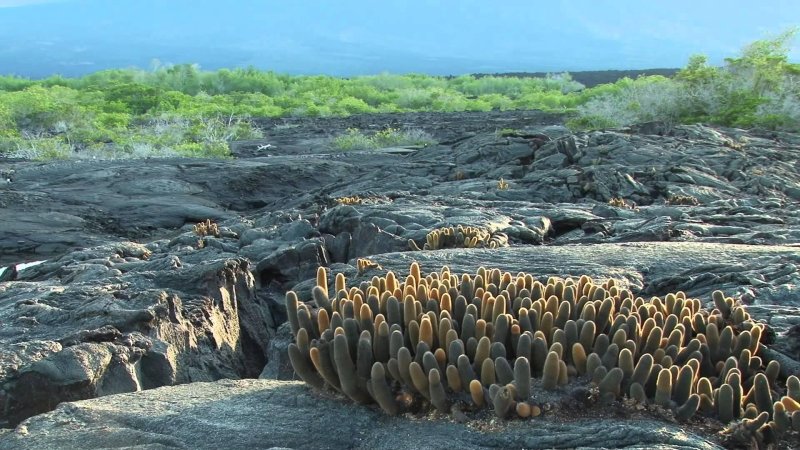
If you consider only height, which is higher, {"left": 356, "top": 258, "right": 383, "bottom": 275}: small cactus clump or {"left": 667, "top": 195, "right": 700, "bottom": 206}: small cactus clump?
{"left": 356, "top": 258, "right": 383, "bottom": 275}: small cactus clump

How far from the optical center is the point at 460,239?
30.3ft

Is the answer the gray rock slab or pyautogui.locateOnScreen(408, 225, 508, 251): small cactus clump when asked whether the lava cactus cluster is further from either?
pyautogui.locateOnScreen(408, 225, 508, 251): small cactus clump

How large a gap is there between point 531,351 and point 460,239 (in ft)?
15.7

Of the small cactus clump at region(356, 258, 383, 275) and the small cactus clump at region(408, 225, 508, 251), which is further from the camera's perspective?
the small cactus clump at region(408, 225, 508, 251)

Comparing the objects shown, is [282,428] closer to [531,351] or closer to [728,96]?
[531,351]

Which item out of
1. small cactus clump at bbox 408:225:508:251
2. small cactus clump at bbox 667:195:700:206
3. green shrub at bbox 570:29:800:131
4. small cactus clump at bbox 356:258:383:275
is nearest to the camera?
small cactus clump at bbox 356:258:383:275

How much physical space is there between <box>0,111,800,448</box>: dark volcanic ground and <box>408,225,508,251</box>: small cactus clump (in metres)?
0.46

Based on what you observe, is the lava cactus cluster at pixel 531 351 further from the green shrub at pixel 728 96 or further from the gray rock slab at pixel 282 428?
the green shrub at pixel 728 96

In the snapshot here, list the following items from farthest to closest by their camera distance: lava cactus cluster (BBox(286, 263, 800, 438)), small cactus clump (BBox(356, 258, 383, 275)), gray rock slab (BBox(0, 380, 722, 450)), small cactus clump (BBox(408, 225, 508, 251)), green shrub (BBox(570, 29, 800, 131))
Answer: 1. green shrub (BBox(570, 29, 800, 131))
2. small cactus clump (BBox(408, 225, 508, 251))
3. small cactus clump (BBox(356, 258, 383, 275))
4. lava cactus cluster (BBox(286, 263, 800, 438))
5. gray rock slab (BBox(0, 380, 722, 450))

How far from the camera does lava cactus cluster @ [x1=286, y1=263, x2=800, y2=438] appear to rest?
4.15 meters

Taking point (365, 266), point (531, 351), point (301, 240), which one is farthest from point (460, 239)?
point (531, 351)

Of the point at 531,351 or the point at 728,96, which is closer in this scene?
the point at 531,351

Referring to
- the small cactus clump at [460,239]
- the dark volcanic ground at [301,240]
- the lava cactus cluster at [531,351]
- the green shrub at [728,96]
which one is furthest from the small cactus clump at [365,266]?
the green shrub at [728,96]

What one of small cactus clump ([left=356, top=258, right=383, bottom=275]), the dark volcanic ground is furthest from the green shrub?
small cactus clump ([left=356, top=258, right=383, bottom=275])
